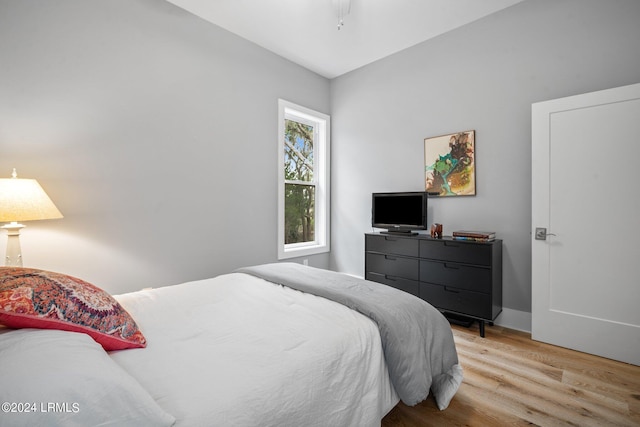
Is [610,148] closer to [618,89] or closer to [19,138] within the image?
[618,89]

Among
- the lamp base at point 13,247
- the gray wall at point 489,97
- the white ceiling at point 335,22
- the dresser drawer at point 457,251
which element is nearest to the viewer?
the lamp base at point 13,247

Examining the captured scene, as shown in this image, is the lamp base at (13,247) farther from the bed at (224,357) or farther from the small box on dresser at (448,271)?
the small box on dresser at (448,271)

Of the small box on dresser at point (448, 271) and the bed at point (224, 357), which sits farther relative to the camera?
the small box on dresser at point (448, 271)

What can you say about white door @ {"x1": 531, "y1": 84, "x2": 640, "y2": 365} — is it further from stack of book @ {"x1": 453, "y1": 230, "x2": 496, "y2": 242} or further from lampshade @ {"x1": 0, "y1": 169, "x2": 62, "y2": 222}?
lampshade @ {"x1": 0, "y1": 169, "x2": 62, "y2": 222}

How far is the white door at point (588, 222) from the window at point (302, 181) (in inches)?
96.7

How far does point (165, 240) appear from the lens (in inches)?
105

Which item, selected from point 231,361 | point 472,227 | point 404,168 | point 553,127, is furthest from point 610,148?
point 231,361

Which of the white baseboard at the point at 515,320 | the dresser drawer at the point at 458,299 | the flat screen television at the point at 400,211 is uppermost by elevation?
the flat screen television at the point at 400,211

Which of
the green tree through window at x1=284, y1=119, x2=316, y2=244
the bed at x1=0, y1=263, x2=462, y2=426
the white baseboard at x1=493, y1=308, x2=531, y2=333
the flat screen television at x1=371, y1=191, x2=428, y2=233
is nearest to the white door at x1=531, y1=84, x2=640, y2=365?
the white baseboard at x1=493, y1=308, x2=531, y2=333

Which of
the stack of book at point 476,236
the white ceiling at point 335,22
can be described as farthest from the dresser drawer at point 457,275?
the white ceiling at point 335,22

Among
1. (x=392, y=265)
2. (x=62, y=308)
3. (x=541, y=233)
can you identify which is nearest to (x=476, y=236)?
(x=541, y=233)

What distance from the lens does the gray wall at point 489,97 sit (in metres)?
2.42

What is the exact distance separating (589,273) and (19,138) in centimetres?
426

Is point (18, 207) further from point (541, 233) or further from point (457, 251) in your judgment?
point (541, 233)
